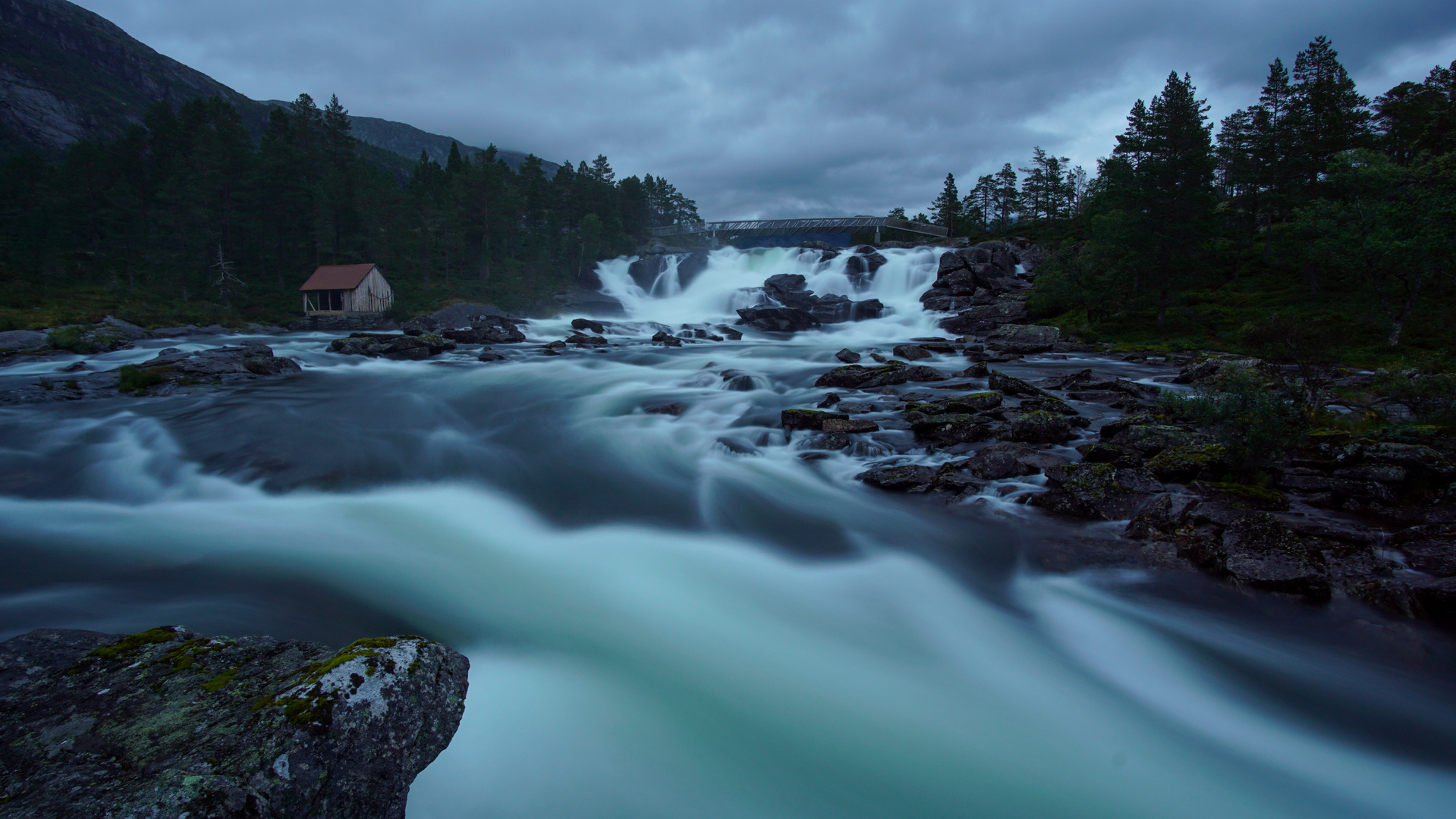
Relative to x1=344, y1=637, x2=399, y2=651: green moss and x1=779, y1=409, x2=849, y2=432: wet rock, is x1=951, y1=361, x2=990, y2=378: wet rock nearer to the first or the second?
x1=779, y1=409, x2=849, y2=432: wet rock

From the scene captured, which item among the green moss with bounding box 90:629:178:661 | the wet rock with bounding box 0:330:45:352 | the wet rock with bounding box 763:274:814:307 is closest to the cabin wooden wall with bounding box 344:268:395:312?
the wet rock with bounding box 0:330:45:352

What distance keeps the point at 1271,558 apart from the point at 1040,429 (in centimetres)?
498

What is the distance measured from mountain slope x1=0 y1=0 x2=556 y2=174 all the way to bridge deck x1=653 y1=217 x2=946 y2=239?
114ft

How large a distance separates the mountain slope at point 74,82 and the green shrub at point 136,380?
66.4 meters

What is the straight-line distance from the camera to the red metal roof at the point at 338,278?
4088 centimetres

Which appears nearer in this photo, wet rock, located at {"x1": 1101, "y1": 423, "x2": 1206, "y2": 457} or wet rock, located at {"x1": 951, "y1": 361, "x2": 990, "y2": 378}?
wet rock, located at {"x1": 1101, "y1": 423, "x2": 1206, "y2": 457}

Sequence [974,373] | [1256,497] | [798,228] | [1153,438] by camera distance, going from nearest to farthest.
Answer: [1256,497] < [1153,438] < [974,373] < [798,228]

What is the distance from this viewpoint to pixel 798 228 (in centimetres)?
7112

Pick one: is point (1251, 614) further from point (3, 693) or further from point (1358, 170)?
point (1358, 170)

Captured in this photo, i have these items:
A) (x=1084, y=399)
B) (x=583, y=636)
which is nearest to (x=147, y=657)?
(x=583, y=636)

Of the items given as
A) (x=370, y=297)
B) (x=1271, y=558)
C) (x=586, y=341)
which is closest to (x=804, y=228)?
(x=370, y=297)

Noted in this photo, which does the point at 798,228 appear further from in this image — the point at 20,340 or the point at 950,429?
the point at 950,429

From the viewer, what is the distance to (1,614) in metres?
5.68

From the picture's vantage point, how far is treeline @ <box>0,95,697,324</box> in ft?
142
